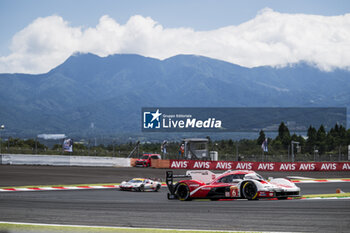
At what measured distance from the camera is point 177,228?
986 centimetres

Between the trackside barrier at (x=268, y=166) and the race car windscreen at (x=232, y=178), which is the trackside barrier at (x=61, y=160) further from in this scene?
the race car windscreen at (x=232, y=178)

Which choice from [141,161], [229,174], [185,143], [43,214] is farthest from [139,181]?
[185,143]

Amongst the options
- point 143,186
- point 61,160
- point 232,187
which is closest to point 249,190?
point 232,187

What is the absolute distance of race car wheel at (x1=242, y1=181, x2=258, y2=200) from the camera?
17.1m

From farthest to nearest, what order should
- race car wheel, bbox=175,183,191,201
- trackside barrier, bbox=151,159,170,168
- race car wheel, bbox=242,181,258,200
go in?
trackside barrier, bbox=151,159,170,168 → race car wheel, bbox=175,183,191,201 → race car wheel, bbox=242,181,258,200

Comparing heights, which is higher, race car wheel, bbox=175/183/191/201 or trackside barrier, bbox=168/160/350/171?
trackside barrier, bbox=168/160/350/171

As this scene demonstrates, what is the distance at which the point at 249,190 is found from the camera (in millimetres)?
17266

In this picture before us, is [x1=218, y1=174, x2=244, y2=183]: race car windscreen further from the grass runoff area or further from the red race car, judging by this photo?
the grass runoff area

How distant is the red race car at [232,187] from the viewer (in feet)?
56.3

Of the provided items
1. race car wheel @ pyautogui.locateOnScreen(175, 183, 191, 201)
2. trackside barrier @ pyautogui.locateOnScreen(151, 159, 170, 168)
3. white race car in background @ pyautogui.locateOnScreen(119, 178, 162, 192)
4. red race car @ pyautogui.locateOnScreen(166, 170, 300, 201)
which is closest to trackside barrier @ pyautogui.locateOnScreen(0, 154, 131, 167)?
trackside barrier @ pyautogui.locateOnScreen(151, 159, 170, 168)

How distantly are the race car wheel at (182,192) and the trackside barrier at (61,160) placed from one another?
94.8 feet

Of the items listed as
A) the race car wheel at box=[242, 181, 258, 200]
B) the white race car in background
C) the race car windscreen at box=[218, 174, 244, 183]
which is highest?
the race car windscreen at box=[218, 174, 244, 183]

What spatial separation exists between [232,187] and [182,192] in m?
2.07

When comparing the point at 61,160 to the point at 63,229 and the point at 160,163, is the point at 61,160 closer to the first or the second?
the point at 160,163
